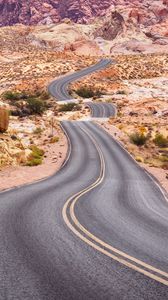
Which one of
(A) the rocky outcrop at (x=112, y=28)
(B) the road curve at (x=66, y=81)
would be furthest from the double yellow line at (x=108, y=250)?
(A) the rocky outcrop at (x=112, y=28)

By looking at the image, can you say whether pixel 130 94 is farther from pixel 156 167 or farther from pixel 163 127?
pixel 156 167

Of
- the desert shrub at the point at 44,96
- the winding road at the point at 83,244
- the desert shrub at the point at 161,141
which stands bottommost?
the desert shrub at the point at 161,141

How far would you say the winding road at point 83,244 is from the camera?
7.55 metres

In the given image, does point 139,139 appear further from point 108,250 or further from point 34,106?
point 108,250

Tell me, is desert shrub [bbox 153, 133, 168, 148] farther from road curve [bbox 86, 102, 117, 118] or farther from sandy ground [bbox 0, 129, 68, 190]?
road curve [bbox 86, 102, 117, 118]

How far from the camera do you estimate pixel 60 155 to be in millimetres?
40875

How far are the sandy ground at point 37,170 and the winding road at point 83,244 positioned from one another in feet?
13.1

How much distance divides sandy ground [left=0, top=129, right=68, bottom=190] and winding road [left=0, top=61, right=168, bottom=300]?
13.1ft

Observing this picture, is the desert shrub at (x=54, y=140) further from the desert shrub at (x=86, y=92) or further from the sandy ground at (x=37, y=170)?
the desert shrub at (x=86, y=92)

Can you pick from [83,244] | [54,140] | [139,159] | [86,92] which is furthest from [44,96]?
[83,244]

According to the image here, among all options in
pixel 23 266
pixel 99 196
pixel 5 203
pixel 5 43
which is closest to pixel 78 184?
pixel 99 196

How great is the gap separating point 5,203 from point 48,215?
2.78m

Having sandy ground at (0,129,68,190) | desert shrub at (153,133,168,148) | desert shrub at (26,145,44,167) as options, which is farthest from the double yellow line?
desert shrub at (153,133,168,148)

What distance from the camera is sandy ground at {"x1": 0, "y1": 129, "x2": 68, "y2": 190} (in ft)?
82.0
